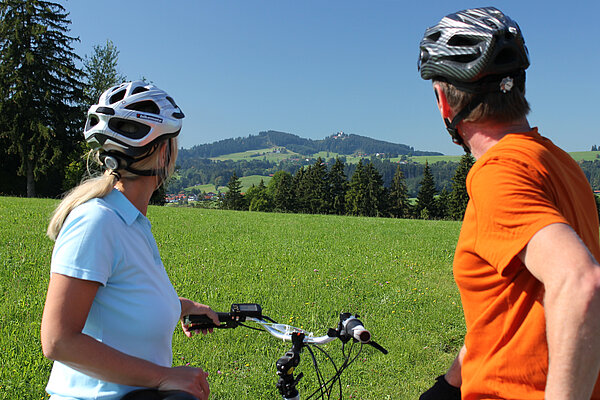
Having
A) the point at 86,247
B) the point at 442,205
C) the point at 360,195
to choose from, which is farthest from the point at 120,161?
the point at 442,205

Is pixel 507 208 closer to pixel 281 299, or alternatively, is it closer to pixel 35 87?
pixel 281 299

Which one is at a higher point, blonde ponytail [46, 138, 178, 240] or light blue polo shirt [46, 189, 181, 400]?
blonde ponytail [46, 138, 178, 240]

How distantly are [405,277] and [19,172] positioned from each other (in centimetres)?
4132

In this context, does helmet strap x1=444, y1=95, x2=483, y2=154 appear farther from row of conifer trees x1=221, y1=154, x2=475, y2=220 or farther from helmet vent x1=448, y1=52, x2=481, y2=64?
row of conifer trees x1=221, y1=154, x2=475, y2=220

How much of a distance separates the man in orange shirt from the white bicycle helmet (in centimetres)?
136

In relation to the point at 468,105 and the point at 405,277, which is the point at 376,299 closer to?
the point at 405,277

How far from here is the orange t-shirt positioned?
129 cm

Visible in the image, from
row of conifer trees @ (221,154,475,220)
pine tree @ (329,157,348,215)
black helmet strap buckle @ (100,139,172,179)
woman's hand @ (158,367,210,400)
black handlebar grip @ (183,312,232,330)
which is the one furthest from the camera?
pine tree @ (329,157,348,215)

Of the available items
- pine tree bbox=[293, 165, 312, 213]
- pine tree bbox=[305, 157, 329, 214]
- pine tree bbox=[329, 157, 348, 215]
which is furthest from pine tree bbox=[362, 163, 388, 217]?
→ pine tree bbox=[293, 165, 312, 213]

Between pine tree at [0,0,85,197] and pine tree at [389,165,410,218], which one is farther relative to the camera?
pine tree at [389,165,410,218]

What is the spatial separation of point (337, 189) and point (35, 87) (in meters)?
49.7

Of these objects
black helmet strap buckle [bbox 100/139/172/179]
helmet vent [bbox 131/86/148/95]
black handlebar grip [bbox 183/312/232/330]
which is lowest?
black handlebar grip [bbox 183/312/232/330]

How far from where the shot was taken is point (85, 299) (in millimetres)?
1751

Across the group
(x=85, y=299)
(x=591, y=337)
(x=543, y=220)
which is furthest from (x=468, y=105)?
(x=85, y=299)
